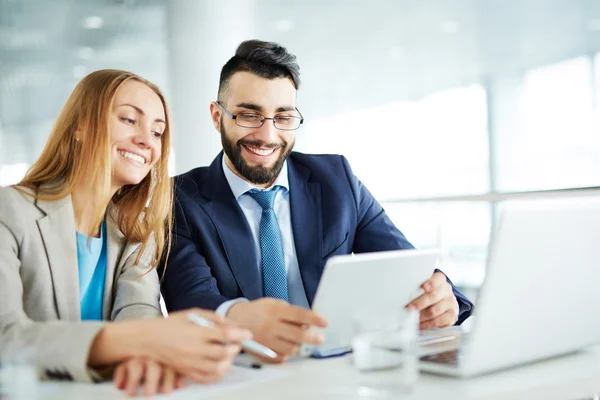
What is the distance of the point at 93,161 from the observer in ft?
4.93

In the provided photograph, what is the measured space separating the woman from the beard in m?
0.33

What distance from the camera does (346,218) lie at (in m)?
1.99

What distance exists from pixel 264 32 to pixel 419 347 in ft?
15.8

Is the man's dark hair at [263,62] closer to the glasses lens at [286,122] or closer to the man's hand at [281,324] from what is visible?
the glasses lens at [286,122]

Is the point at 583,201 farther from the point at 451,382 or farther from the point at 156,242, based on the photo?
the point at 156,242

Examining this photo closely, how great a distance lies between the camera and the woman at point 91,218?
1.36 metres

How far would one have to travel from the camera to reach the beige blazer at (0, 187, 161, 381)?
42.2 inches

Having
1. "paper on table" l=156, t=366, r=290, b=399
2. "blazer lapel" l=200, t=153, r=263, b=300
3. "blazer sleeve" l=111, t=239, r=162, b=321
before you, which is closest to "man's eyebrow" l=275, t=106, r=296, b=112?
"blazer lapel" l=200, t=153, r=263, b=300

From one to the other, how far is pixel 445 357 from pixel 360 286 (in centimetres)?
19

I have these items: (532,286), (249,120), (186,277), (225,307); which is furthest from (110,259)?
(532,286)

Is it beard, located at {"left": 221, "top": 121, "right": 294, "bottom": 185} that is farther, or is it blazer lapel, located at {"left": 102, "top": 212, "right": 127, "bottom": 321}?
beard, located at {"left": 221, "top": 121, "right": 294, "bottom": 185}

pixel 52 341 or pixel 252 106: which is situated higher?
pixel 252 106

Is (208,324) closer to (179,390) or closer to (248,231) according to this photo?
(179,390)

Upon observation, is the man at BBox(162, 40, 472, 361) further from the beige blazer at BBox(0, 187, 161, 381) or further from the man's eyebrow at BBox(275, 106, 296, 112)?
the beige blazer at BBox(0, 187, 161, 381)
